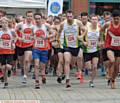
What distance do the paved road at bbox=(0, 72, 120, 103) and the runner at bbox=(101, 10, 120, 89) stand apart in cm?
49

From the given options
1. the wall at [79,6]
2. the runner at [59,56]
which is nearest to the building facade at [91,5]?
the wall at [79,6]

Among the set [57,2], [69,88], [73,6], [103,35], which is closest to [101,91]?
[69,88]

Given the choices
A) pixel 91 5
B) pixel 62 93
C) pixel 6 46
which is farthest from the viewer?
→ pixel 91 5

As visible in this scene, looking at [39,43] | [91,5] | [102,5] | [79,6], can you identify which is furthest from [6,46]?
[102,5]

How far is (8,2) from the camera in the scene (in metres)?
23.4

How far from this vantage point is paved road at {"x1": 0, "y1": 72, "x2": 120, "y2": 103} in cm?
1361

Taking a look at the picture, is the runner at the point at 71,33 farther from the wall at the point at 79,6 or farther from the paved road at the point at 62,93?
the wall at the point at 79,6

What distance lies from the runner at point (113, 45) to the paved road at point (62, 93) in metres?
0.49

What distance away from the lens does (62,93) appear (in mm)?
14727

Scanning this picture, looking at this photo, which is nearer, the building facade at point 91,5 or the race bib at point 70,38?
the race bib at point 70,38

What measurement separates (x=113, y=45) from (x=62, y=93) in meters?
2.07

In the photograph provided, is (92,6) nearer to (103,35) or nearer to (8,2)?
(8,2)

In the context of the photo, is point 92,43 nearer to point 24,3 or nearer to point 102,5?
point 24,3

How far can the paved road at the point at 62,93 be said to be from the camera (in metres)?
13.6
